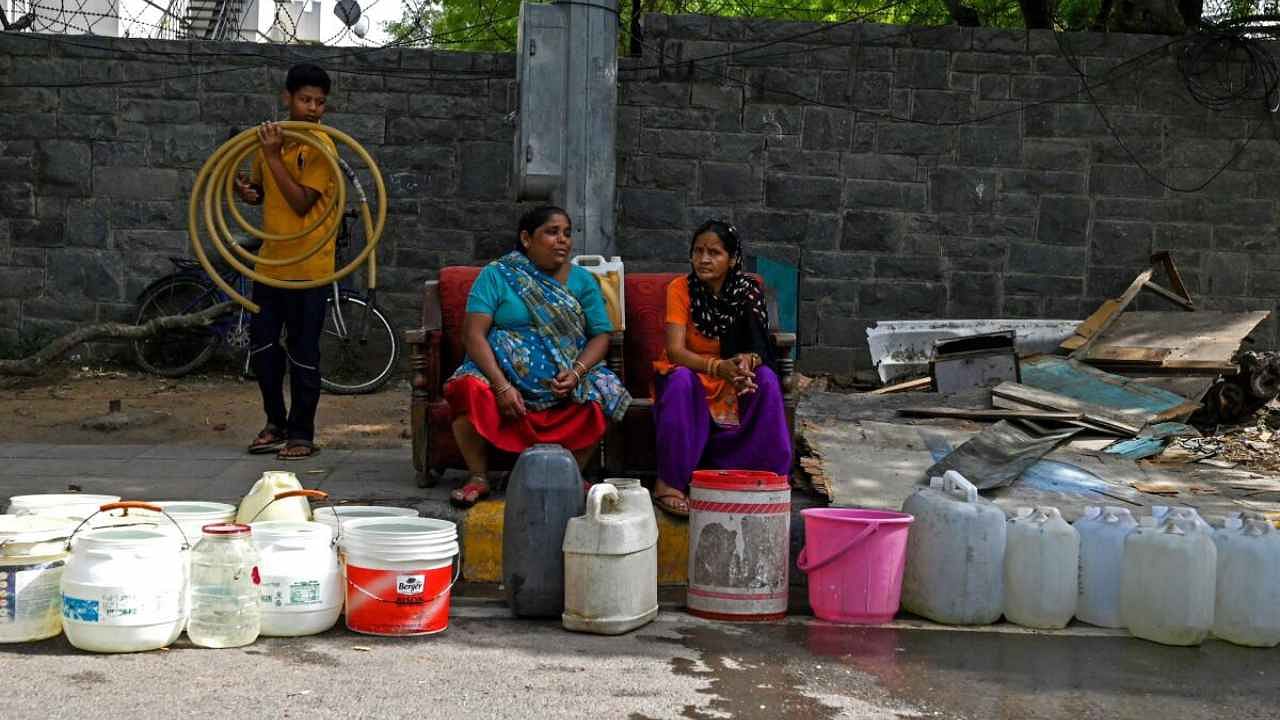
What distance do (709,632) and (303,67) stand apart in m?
3.75

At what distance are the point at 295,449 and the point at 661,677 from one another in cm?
342

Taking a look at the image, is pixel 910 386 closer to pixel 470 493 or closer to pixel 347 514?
pixel 470 493

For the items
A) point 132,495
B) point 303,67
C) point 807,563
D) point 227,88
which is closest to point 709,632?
point 807,563

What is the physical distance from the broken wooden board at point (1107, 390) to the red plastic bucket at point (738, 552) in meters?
3.83

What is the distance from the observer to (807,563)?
202 inches

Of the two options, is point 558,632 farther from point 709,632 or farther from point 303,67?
point 303,67

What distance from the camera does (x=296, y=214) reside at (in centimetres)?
693

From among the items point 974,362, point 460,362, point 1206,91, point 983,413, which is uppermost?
point 1206,91

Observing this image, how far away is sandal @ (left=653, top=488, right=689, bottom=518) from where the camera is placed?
5.66m

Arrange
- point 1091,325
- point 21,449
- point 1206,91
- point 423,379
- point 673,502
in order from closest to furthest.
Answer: point 673,502
point 423,379
point 21,449
point 1091,325
point 1206,91

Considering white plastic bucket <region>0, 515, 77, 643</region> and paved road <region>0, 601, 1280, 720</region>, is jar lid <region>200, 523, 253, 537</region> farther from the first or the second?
white plastic bucket <region>0, 515, 77, 643</region>

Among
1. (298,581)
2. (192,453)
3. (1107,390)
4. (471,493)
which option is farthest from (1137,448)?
(192,453)


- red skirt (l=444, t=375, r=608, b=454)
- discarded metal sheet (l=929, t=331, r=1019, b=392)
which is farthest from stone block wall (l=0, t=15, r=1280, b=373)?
red skirt (l=444, t=375, r=608, b=454)

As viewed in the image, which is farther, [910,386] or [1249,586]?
[910,386]
